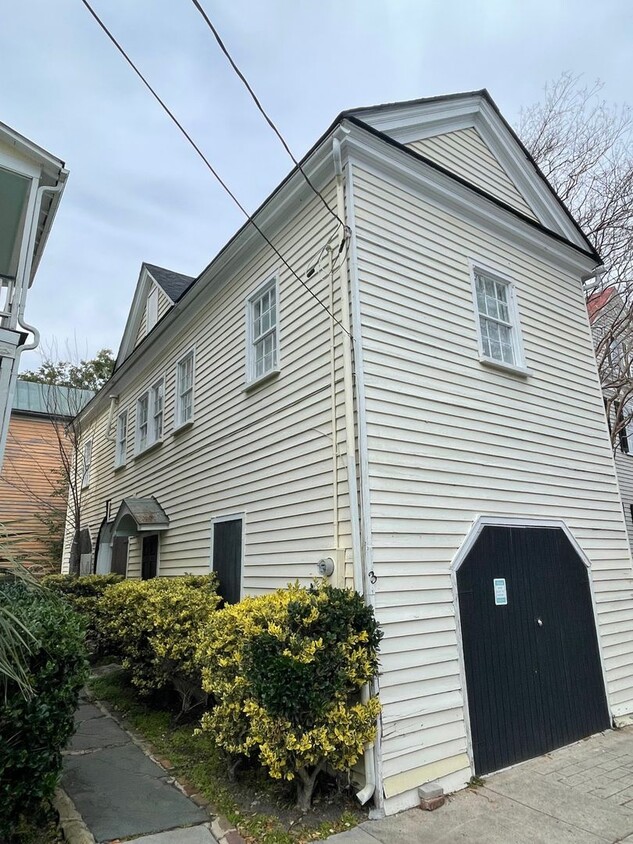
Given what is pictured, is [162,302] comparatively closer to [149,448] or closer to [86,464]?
[149,448]

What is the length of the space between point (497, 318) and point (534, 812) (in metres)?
5.36

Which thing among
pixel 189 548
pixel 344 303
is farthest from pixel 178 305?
pixel 344 303

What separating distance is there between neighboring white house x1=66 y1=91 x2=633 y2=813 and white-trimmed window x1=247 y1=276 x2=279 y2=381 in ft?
0.13

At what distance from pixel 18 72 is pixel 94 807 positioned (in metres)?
6.10

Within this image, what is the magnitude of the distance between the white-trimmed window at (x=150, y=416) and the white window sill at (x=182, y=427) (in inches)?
36.5

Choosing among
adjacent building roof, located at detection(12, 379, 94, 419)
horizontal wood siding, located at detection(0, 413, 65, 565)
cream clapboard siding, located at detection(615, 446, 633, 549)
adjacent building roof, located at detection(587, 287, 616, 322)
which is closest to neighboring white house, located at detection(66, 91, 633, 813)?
adjacent building roof, located at detection(587, 287, 616, 322)

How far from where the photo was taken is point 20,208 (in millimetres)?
5695

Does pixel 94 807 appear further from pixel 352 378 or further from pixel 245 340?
pixel 245 340

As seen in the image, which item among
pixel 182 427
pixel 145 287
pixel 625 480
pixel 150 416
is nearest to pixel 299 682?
pixel 182 427

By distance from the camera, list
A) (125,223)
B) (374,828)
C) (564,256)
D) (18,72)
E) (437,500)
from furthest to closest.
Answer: (125,223), (564,256), (437,500), (18,72), (374,828)

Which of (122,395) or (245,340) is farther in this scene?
(122,395)

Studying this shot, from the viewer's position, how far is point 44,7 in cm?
405

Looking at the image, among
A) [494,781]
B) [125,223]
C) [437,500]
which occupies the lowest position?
[494,781]

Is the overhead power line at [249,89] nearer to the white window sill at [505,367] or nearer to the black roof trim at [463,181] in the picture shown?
the black roof trim at [463,181]
